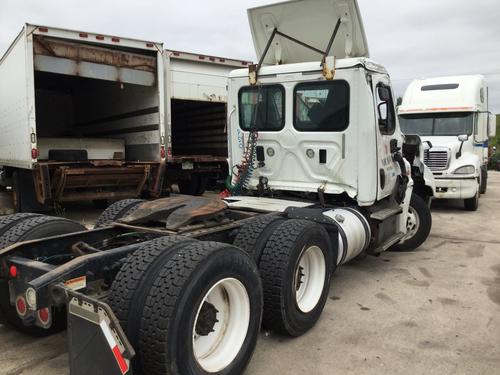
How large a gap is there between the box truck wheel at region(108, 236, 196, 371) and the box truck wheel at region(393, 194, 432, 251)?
4.56 m

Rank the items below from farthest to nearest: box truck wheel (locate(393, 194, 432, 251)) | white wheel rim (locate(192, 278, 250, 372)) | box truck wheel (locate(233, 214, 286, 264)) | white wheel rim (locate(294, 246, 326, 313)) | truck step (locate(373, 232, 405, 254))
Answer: box truck wheel (locate(393, 194, 432, 251))
truck step (locate(373, 232, 405, 254))
white wheel rim (locate(294, 246, 326, 313))
box truck wheel (locate(233, 214, 286, 264))
white wheel rim (locate(192, 278, 250, 372))

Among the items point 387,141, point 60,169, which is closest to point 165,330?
point 387,141

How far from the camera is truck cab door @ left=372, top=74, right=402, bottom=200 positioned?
198 inches

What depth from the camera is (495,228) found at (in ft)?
27.9

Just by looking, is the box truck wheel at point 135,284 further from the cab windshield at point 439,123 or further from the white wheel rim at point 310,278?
the cab windshield at point 439,123

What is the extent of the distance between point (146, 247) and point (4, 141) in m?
8.34

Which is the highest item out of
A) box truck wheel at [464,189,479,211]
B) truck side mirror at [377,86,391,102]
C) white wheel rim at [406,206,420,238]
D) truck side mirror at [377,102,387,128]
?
truck side mirror at [377,86,391,102]

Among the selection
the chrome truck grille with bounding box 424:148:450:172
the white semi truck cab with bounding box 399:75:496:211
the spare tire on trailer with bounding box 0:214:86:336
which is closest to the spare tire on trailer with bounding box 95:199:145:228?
the spare tire on trailer with bounding box 0:214:86:336

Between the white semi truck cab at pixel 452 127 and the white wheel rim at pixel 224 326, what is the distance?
834cm

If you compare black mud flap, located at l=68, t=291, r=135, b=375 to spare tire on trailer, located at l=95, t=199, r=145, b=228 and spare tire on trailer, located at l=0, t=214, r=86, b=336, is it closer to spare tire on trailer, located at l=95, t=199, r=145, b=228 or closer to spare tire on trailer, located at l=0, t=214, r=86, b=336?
spare tire on trailer, located at l=0, t=214, r=86, b=336

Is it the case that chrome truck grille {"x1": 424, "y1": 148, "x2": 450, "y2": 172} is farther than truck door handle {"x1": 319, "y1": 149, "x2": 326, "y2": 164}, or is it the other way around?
chrome truck grille {"x1": 424, "y1": 148, "x2": 450, "y2": 172}

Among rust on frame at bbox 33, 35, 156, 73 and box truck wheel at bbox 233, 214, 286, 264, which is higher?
rust on frame at bbox 33, 35, 156, 73

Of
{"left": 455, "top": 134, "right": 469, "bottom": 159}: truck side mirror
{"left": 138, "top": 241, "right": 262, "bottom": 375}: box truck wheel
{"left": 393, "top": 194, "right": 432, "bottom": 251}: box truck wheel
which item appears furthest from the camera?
{"left": 455, "top": 134, "right": 469, "bottom": 159}: truck side mirror

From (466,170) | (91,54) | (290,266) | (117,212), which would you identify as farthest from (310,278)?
(466,170)
